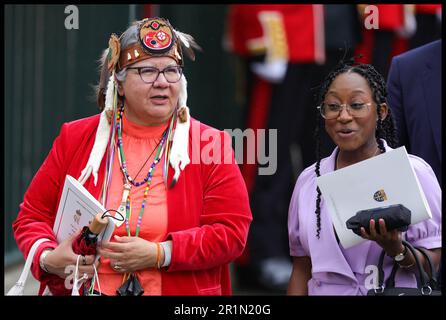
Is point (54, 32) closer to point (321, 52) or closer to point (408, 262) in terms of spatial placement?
point (321, 52)

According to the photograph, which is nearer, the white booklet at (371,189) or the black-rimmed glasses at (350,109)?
the white booklet at (371,189)

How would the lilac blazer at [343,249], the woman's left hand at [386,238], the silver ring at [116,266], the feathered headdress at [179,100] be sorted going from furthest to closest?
the feathered headdress at [179,100] → the silver ring at [116,266] → the lilac blazer at [343,249] → the woman's left hand at [386,238]

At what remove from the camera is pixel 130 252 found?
154 inches

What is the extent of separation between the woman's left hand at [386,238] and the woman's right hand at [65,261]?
108cm

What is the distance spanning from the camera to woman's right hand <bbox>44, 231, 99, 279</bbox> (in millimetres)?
3979

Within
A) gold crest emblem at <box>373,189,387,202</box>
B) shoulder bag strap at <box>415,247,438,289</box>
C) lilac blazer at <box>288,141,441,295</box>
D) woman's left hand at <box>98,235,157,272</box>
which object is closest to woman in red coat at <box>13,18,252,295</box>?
woman's left hand at <box>98,235,157,272</box>

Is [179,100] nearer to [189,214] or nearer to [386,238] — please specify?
[189,214]

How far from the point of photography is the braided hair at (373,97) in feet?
13.0

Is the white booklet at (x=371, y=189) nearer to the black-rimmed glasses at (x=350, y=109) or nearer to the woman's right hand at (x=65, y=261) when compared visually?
the black-rimmed glasses at (x=350, y=109)

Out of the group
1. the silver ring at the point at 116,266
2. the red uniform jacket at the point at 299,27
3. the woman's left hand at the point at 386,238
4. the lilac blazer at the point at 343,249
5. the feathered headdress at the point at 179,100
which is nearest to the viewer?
the woman's left hand at the point at 386,238

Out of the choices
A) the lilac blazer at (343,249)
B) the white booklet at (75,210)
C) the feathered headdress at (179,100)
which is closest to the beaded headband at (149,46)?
the feathered headdress at (179,100)

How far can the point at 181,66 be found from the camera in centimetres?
414

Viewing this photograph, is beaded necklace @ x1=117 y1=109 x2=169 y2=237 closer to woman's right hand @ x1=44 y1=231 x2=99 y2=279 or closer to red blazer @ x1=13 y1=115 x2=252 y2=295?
red blazer @ x1=13 y1=115 x2=252 y2=295

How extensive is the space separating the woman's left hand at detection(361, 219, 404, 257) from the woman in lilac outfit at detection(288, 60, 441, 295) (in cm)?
5
